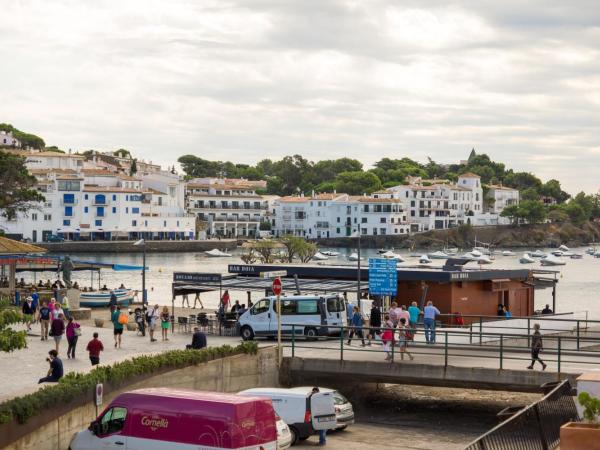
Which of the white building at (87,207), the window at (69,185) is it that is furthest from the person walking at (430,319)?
the window at (69,185)

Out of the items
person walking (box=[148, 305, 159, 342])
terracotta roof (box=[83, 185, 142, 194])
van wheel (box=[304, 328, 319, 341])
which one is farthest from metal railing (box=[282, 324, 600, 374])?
terracotta roof (box=[83, 185, 142, 194])

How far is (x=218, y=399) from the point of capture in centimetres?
1641

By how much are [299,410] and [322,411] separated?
0.53m

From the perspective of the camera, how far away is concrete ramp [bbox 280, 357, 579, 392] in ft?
78.9

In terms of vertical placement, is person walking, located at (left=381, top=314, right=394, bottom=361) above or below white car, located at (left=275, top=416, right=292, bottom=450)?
above

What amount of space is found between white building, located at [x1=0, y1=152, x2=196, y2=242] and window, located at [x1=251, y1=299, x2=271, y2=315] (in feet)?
437

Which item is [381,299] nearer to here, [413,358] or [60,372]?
[413,358]

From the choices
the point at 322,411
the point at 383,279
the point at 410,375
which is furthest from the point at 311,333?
the point at 322,411

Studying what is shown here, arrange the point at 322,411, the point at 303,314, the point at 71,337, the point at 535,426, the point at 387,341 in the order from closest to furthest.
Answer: the point at 535,426
the point at 322,411
the point at 387,341
the point at 71,337
the point at 303,314

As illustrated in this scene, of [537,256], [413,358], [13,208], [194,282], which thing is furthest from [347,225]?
[413,358]

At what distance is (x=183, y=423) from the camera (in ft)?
Result: 54.4

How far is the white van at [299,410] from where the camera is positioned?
2138 centimetres

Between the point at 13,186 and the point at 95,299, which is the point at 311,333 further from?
the point at 13,186

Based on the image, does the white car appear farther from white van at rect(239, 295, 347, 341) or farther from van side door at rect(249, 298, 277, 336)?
van side door at rect(249, 298, 277, 336)
